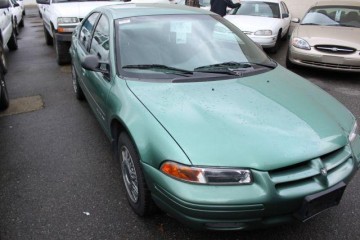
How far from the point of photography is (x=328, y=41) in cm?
602

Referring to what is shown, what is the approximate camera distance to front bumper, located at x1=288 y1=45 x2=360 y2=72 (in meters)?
5.83

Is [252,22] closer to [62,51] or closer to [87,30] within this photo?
[62,51]

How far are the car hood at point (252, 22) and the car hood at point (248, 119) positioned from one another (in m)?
5.01

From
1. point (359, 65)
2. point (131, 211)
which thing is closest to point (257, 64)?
point (131, 211)

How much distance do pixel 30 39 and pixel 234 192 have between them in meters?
10.3

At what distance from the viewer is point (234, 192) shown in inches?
74.2

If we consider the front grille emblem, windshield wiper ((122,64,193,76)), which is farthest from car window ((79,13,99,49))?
the front grille emblem

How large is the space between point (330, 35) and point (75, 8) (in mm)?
5034

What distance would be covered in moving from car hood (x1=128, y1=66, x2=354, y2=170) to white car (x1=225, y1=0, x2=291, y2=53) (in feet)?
16.3

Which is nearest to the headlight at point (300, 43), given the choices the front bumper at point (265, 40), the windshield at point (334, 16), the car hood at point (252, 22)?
the windshield at point (334, 16)

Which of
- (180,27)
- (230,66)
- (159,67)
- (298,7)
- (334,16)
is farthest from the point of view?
(298,7)

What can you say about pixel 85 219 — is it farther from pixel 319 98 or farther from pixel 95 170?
pixel 319 98

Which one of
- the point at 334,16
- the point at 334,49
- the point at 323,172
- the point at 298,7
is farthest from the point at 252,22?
the point at 323,172

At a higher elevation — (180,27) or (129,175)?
(180,27)
